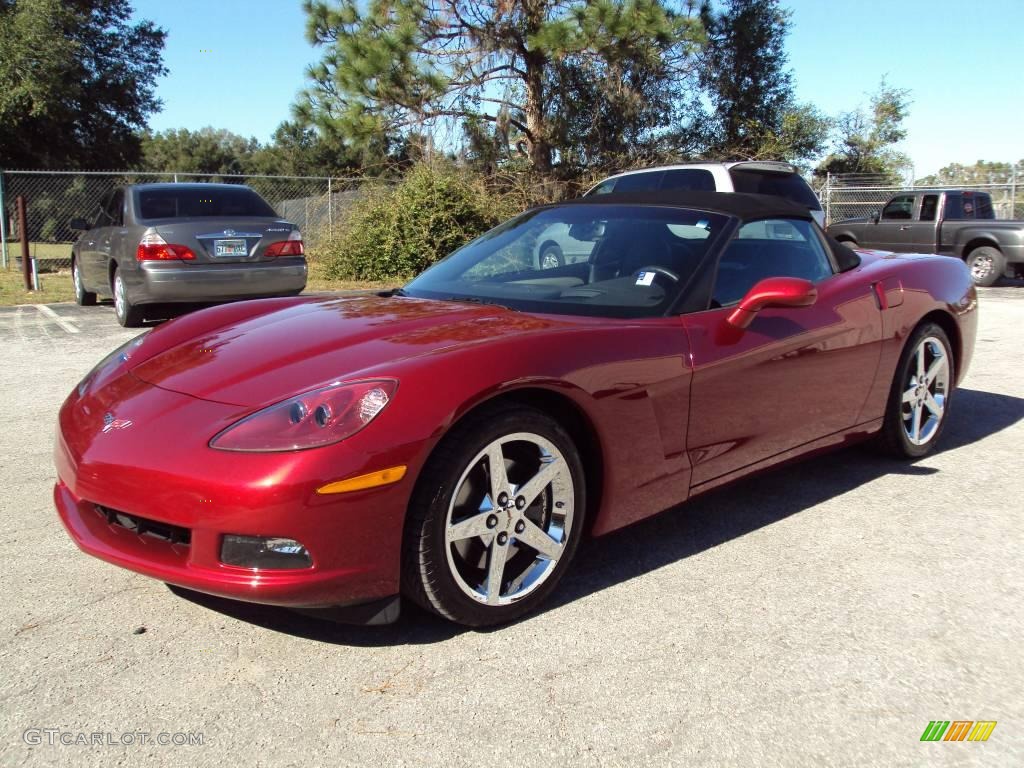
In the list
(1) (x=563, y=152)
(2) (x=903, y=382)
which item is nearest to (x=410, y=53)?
(1) (x=563, y=152)

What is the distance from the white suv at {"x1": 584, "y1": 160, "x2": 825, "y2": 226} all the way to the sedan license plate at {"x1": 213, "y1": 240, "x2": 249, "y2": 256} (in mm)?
3733

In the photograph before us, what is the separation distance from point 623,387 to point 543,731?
1145mm

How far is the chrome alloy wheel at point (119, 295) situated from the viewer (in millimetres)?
8847

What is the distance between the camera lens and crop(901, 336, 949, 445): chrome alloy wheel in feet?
14.2

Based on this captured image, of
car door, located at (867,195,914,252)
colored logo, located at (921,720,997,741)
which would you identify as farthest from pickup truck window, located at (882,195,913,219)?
colored logo, located at (921,720,997,741)

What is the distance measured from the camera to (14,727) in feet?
6.93

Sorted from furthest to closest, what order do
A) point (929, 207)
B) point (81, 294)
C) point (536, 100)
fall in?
point (536, 100)
point (929, 207)
point (81, 294)

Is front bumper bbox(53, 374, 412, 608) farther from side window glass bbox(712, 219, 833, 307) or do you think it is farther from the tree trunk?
the tree trunk

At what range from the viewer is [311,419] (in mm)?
2350

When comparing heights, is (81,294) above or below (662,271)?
below

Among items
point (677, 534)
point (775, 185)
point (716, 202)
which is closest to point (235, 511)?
point (677, 534)

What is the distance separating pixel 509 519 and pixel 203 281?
6763mm

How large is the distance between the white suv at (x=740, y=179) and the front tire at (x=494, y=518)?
22.4 feet

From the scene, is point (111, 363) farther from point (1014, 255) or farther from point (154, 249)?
point (1014, 255)
